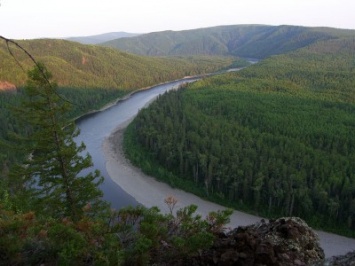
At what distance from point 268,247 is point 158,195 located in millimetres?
48428

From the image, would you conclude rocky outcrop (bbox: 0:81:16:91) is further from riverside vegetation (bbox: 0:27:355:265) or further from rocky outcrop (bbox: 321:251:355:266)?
rocky outcrop (bbox: 321:251:355:266)

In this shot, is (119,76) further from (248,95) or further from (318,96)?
(318,96)

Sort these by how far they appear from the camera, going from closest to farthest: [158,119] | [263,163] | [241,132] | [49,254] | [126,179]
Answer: [49,254] → [263,163] → [126,179] → [241,132] → [158,119]

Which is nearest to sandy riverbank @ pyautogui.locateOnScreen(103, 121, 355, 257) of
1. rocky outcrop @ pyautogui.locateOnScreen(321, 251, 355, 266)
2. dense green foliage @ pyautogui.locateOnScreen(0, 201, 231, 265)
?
dense green foliage @ pyautogui.locateOnScreen(0, 201, 231, 265)

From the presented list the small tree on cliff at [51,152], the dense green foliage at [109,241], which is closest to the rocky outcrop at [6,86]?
the small tree on cliff at [51,152]

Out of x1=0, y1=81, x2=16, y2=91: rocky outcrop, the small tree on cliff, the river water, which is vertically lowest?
the river water

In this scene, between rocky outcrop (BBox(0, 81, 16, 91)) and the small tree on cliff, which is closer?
the small tree on cliff

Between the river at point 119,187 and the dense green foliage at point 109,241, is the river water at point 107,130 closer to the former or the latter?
the river at point 119,187

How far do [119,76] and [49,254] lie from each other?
183m

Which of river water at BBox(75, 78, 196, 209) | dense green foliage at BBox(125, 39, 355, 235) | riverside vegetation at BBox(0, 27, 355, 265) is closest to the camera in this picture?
riverside vegetation at BBox(0, 27, 355, 265)

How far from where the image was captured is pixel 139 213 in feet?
42.1

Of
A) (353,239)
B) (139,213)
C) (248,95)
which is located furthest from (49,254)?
(248,95)

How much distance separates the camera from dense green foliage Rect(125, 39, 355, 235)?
5075cm

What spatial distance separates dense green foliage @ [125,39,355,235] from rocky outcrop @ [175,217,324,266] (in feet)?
134
